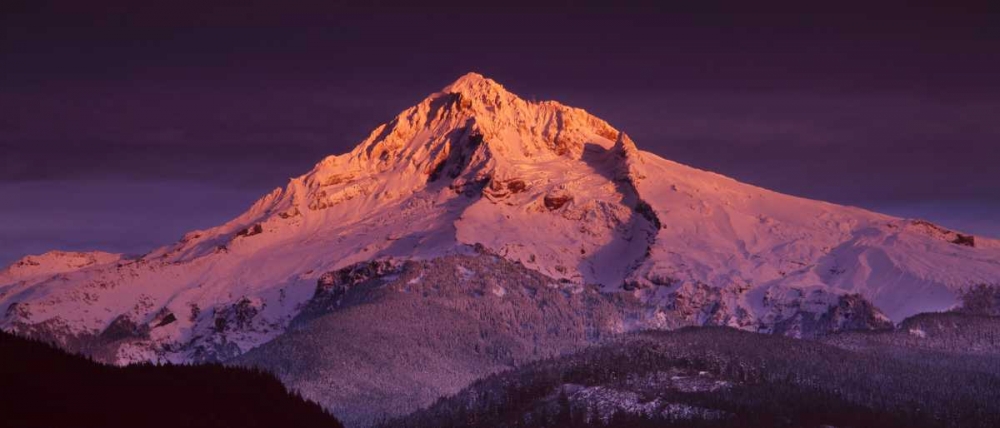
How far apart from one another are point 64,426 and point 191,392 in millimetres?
7891

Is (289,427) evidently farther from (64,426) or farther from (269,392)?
(64,426)

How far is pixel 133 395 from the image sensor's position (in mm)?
58531

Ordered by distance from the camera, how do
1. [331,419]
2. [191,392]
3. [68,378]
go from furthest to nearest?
1. [331,419]
2. [191,392]
3. [68,378]

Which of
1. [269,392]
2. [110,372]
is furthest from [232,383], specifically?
[110,372]

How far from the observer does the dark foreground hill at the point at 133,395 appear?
2146 inches

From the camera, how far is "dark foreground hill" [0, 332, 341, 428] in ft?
179

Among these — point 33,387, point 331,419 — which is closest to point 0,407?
point 33,387

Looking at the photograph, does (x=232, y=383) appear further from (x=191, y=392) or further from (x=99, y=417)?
(x=99, y=417)

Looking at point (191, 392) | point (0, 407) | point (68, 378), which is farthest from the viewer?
point (191, 392)

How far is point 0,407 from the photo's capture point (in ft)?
174

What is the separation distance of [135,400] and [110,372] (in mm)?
2477

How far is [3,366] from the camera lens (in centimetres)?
5581

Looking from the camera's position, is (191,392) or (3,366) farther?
(191,392)

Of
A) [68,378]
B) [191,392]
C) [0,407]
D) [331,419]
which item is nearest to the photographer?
[0,407]
